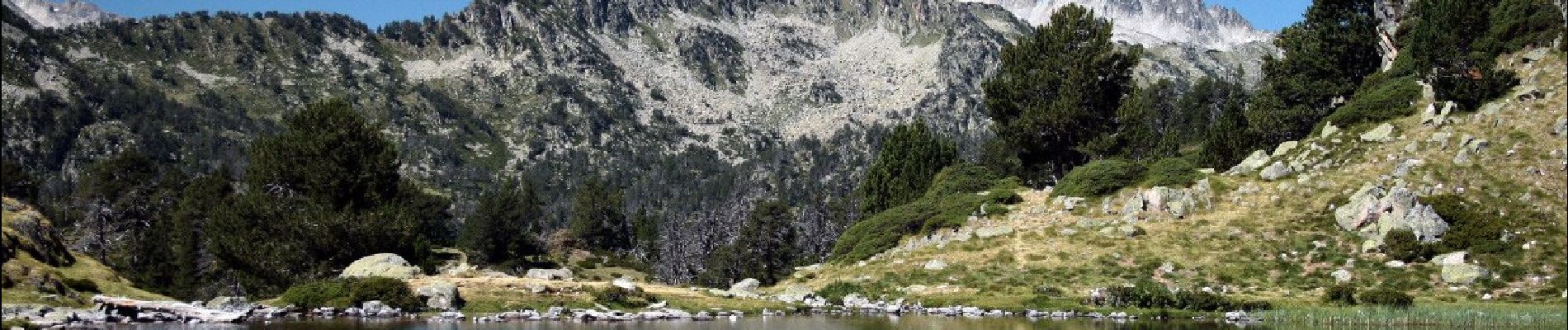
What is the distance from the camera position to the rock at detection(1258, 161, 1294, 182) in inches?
2842

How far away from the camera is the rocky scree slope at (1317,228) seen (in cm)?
5341

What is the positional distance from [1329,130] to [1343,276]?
895 inches

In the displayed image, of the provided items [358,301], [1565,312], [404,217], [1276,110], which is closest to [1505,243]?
[1565,312]

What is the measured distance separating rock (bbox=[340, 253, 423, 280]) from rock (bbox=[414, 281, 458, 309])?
6.27 m

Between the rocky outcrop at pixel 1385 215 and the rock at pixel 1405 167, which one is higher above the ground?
the rock at pixel 1405 167

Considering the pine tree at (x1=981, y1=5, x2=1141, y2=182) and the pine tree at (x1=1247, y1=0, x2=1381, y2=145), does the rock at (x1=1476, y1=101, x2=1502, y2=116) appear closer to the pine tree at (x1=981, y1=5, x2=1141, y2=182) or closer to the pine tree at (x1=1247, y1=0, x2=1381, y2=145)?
the pine tree at (x1=1247, y1=0, x2=1381, y2=145)

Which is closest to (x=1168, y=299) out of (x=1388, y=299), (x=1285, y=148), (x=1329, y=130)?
(x=1388, y=299)

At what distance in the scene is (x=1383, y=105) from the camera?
72875 millimetres

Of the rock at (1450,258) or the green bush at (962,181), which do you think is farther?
the green bush at (962,181)

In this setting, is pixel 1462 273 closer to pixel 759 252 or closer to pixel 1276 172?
pixel 1276 172

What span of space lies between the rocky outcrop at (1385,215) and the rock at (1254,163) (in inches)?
484

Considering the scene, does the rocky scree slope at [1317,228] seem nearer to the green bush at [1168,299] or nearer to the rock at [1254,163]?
the rock at [1254,163]

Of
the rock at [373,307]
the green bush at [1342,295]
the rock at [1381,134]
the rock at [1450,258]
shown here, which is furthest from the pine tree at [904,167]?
the rock at [373,307]

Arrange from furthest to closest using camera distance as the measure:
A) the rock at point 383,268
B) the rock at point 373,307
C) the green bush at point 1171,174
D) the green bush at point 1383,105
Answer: the green bush at point 1171,174, the green bush at point 1383,105, the rock at point 383,268, the rock at point 373,307
